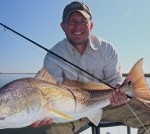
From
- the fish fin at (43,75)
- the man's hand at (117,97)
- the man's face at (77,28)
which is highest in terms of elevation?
the man's face at (77,28)

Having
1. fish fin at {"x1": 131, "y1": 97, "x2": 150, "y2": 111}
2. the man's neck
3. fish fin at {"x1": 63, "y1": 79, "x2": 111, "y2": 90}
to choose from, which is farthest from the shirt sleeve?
fish fin at {"x1": 63, "y1": 79, "x2": 111, "y2": 90}

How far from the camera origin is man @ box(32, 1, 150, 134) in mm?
5141

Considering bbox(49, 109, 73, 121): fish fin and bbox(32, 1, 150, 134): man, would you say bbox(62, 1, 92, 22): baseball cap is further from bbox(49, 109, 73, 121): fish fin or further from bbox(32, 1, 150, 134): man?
bbox(49, 109, 73, 121): fish fin

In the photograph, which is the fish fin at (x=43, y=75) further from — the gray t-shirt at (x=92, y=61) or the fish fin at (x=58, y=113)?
the gray t-shirt at (x=92, y=61)

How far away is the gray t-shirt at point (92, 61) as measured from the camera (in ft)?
17.1

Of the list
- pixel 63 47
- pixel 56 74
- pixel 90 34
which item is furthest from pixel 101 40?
pixel 56 74

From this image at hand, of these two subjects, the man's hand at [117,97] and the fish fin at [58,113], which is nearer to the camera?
the fish fin at [58,113]

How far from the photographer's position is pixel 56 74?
5012 millimetres

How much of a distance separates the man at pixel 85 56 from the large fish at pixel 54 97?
0.89 meters

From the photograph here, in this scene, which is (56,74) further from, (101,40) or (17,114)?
(17,114)

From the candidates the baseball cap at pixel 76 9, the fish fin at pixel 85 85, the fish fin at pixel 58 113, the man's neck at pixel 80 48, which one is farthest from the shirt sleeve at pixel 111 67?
the fish fin at pixel 58 113

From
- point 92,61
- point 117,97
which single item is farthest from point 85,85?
point 92,61

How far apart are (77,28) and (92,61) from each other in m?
0.57

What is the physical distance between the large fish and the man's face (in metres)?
1.08
